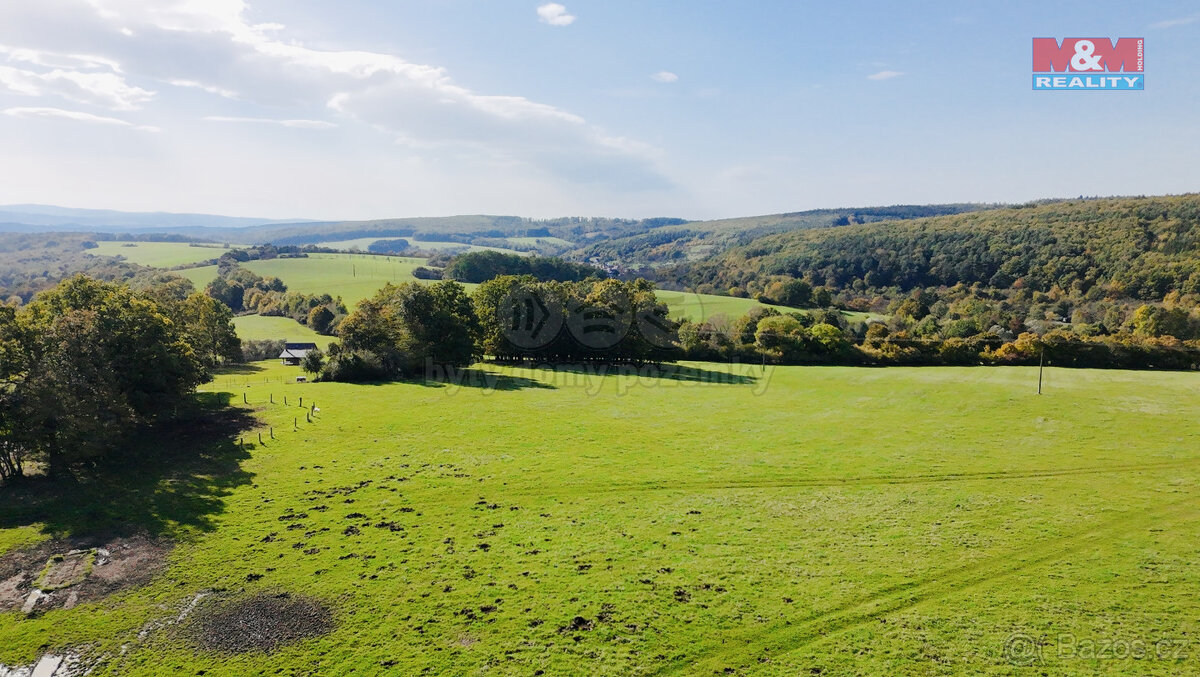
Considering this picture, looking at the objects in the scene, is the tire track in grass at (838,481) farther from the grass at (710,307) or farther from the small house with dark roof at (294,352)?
the small house with dark roof at (294,352)

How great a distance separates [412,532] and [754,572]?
583 inches

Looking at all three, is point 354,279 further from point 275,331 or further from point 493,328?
point 493,328

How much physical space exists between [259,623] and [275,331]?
93.9m

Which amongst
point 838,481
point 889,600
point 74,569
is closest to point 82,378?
point 74,569

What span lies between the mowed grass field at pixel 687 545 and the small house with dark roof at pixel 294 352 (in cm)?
4323

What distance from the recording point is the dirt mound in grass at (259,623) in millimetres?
17859

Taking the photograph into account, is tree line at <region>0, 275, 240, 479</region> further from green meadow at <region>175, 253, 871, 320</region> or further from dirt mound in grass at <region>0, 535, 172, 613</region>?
green meadow at <region>175, 253, 871, 320</region>

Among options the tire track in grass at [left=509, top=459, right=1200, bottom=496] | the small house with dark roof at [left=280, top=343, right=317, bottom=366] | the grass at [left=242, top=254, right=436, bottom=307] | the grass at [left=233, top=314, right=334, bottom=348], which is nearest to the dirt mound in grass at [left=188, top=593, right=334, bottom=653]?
the tire track in grass at [left=509, top=459, right=1200, bottom=496]

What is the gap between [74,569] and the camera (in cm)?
2203

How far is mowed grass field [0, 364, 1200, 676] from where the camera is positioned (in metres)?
17.2

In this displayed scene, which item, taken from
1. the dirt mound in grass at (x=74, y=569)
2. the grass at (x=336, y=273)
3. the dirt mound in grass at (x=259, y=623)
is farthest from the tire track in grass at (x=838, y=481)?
the grass at (x=336, y=273)

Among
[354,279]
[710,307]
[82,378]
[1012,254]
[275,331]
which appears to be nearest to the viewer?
[82,378]

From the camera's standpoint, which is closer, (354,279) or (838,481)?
(838,481)

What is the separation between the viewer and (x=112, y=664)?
1677 centimetres
